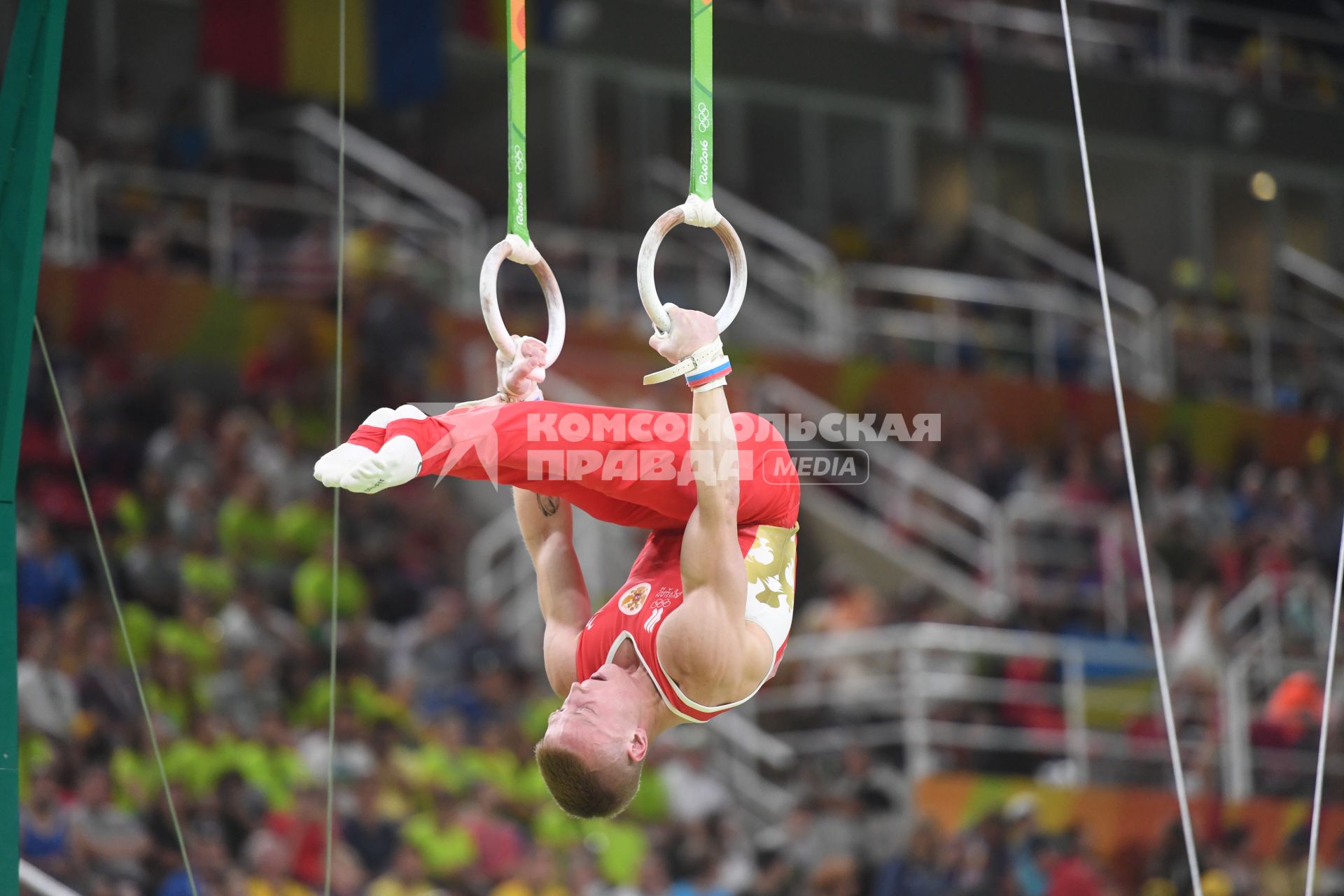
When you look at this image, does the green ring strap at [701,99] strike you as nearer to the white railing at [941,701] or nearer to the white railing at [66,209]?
the white railing at [941,701]

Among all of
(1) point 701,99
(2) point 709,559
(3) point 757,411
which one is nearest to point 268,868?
(2) point 709,559

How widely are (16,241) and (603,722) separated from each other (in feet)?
5.50

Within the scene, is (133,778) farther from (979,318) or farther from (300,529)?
(979,318)

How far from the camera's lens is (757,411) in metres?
9.98

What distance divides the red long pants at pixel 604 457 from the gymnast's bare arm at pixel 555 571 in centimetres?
19

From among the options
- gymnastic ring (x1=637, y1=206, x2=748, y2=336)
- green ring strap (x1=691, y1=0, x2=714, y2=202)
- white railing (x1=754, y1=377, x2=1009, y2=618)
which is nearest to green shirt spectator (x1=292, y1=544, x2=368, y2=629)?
white railing (x1=754, y1=377, x2=1009, y2=618)

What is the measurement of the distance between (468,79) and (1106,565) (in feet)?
18.6

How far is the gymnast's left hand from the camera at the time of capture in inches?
133

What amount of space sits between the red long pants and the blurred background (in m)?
3.12

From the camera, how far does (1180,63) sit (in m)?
14.5

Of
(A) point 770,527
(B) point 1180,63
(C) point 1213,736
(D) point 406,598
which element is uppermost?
(B) point 1180,63

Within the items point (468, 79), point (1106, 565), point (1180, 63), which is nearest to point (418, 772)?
point (1106, 565)

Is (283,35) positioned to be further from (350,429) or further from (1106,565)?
(1106,565)

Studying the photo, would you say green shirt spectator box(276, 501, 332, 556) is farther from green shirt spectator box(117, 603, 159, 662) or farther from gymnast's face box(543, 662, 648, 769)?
gymnast's face box(543, 662, 648, 769)
